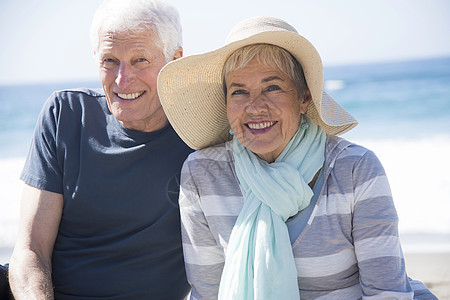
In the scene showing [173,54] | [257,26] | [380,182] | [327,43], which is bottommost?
[327,43]

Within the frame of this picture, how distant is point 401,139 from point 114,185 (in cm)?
1027

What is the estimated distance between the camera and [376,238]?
79.4 inches

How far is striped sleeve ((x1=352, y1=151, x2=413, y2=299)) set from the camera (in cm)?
200

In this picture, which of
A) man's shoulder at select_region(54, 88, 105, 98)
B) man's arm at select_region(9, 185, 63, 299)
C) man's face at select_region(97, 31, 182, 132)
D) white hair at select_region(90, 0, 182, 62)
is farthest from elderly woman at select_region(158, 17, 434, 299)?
man's arm at select_region(9, 185, 63, 299)

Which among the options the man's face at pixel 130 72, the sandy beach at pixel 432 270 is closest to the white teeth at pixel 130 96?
the man's face at pixel 130 72

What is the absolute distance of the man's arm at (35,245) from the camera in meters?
2.43

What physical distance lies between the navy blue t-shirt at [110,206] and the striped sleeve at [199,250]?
Answer: 26 cm

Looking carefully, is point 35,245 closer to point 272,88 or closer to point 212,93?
point 212,93

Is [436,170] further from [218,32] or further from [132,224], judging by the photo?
[218,32]

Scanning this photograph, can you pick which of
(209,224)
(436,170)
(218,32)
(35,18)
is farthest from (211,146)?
(35,18)

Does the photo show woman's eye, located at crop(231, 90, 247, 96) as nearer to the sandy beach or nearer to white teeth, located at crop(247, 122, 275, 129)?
white teeth, located at crop(247, 122, 275, 129)

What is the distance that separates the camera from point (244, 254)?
2.12 m

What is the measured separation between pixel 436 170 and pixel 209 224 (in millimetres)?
6196

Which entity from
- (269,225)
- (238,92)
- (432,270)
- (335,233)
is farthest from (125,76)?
(432,270)
